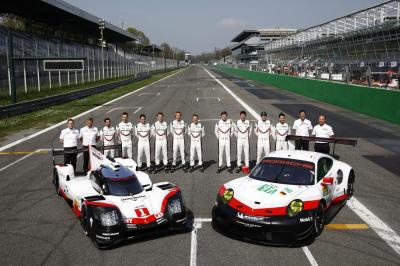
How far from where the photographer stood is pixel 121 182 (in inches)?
325

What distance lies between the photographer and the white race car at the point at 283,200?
7039mm

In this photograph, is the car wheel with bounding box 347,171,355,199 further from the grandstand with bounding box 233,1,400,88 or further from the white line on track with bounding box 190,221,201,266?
the grandstand with bounding box 233,1,400,88

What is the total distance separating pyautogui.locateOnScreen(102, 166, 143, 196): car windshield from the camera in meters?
8.08

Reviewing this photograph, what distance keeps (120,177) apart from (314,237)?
13.1 feet

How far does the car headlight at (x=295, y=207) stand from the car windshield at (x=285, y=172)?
2.71 ft

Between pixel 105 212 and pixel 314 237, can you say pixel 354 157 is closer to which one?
pixel 314 237

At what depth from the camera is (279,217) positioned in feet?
23.3

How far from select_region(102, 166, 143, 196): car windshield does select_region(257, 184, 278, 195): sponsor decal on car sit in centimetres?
244

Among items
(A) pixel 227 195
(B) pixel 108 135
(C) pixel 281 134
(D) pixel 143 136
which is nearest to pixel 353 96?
→ (C) pixel 281 134

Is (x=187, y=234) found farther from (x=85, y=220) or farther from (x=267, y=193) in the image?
(x=85, y=220)

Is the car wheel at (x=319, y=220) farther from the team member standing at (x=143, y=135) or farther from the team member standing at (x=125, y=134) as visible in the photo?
the team member standing at (x=125, y=134)

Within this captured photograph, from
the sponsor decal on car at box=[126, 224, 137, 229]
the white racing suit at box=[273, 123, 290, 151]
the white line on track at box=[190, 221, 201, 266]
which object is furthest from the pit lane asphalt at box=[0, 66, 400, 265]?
the white racing suit at box=[273, 123, 290, 151]

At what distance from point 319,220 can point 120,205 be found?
12.3 ft

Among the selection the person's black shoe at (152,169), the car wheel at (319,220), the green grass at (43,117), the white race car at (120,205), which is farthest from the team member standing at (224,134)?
the green grass at (43,117)
